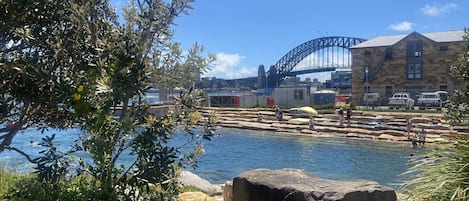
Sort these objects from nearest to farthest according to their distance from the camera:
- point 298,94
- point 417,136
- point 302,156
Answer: point 302,156 → point 417,136 → point 298,94

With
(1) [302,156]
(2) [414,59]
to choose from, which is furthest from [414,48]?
(1) [302,156]

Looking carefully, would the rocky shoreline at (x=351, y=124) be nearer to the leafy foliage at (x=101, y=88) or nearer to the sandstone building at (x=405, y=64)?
the sandstone building at (x=405, y=64)

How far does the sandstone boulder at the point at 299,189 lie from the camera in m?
4.03

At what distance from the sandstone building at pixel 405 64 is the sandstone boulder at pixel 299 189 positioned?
41840 mm

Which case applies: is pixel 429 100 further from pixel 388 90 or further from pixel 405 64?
pixel 388 90

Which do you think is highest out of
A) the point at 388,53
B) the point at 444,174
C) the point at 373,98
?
the point at 388,53

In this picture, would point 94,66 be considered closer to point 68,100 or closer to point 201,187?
point 68,100

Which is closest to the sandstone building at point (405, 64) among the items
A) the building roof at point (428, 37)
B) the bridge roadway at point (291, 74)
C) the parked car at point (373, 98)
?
the building roof at point (428, 37)

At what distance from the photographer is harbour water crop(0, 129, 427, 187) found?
538 inches

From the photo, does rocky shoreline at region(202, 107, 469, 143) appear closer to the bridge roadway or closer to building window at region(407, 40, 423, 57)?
building window at region(407, 40, 423, 57)

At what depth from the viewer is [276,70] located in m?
118

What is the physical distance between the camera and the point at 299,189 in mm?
4223

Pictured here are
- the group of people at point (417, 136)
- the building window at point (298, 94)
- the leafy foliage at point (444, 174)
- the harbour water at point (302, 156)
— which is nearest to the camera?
the leafy foliage at point (444, 174)

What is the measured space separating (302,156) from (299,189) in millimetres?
14710
